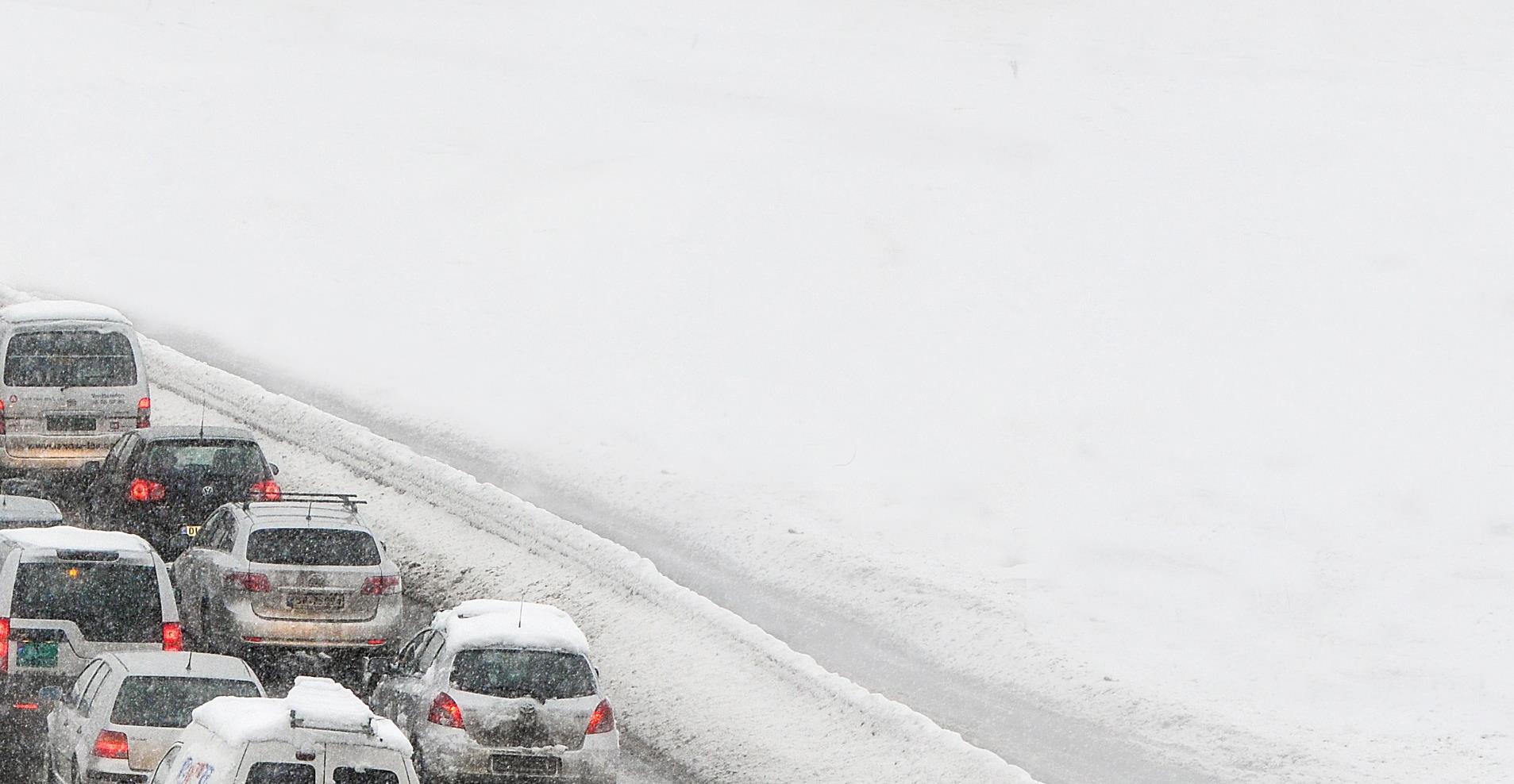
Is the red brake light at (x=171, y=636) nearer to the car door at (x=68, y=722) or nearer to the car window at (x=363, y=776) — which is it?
the car door at (x=68, y=722)

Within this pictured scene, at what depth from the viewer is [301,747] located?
1080 centimetres

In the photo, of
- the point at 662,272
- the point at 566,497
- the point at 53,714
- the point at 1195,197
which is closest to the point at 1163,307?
the point at 1195,197

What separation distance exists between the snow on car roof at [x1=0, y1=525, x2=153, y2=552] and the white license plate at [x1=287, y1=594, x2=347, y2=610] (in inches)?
66.1

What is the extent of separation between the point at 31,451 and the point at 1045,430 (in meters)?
14.6

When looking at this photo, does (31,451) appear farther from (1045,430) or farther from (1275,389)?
(1275,389)

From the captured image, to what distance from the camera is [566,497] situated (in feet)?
83.0

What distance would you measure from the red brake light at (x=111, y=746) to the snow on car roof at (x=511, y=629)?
8.52ft

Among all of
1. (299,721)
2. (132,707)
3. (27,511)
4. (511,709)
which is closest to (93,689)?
(132,707)

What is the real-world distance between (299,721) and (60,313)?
14.2 m

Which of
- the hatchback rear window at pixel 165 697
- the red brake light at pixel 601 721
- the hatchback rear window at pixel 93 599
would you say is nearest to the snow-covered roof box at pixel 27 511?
the hatchback rear window at pixel 93 599

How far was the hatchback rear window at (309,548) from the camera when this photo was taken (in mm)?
17422

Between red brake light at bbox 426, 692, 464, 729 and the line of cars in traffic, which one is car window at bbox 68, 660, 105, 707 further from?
red brake light at bbox 426, 692, 464, 729

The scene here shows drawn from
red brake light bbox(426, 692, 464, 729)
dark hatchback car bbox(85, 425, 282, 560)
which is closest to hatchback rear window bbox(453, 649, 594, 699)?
red brake light bbox(426, 692, 464, 729)

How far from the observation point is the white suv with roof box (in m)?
15.0
